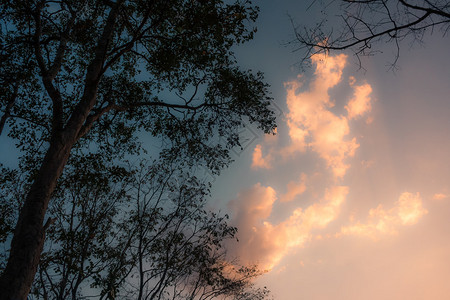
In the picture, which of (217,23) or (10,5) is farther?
(217,23)

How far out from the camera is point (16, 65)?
9.63 metres

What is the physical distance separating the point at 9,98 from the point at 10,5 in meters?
3.12

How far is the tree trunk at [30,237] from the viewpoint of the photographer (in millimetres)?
4645

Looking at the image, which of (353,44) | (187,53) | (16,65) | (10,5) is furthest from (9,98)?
(353,44)

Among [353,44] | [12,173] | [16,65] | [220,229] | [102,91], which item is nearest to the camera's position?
[353,44]

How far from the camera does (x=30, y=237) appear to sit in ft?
16.8

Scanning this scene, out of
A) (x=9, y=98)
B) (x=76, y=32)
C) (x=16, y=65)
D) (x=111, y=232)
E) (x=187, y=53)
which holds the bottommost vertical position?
(x=111, y=232)

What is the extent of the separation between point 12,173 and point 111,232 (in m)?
5.99

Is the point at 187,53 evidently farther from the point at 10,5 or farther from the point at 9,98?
the point at 9,98

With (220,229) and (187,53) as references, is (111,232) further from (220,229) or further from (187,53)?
(187,53)

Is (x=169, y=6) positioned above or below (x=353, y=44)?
above

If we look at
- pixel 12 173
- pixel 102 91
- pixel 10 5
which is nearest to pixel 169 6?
pixel 102 91

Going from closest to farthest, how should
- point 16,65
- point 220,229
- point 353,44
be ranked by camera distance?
1. point 353,44
2. point 16,65
3. point 220,229

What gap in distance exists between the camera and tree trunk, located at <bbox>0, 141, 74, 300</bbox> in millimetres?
4645
